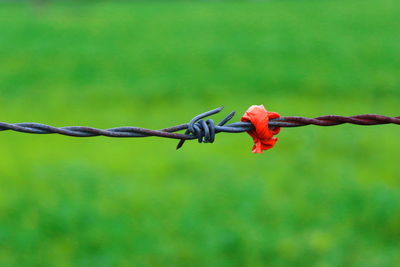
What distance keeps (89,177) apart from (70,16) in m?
19.6

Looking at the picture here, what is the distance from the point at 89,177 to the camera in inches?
225

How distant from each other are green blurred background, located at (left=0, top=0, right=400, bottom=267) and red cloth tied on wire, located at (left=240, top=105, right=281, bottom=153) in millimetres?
2507

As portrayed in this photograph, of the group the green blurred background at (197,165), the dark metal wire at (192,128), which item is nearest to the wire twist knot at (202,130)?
the dark metal wire at (192,128)

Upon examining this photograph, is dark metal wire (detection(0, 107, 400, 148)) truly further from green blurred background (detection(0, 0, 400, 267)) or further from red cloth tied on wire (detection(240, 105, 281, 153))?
green blurred background (detection(0, 0, 400, 267))

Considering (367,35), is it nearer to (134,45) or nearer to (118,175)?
(134,45)

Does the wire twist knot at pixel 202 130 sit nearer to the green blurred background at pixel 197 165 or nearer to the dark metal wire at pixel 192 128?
the dark metal wire at pixel 192 128

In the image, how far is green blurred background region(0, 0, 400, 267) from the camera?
4227 millimetres

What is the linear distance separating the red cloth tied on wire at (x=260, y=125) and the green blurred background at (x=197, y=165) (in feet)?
8.22

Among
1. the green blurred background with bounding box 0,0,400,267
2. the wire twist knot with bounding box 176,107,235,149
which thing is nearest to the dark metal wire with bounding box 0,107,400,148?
the wire twist knot with bounding box 176,107,235,149

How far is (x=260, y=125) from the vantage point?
1.55m

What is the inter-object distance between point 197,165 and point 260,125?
4.74 m

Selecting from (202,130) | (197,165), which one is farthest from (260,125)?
(197,165)

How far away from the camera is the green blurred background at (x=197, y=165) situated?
423 cm

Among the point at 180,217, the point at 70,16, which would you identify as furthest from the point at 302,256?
the point at 70,16
